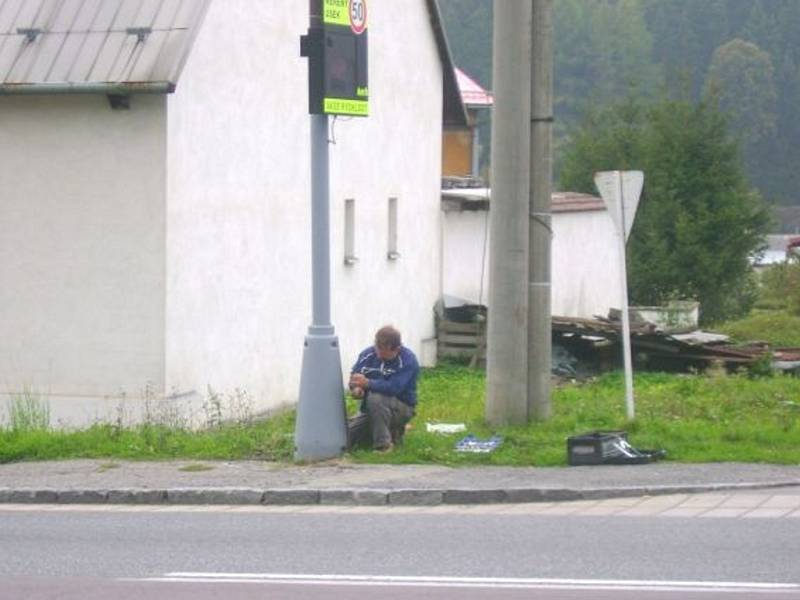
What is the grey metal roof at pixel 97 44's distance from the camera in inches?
728

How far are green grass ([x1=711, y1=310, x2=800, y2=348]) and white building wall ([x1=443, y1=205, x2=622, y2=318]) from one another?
273cm

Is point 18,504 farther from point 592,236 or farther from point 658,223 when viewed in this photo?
point 658,223

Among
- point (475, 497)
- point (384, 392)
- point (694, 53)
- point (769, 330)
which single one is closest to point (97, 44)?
point (384, 392)

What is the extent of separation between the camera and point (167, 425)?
17.1m

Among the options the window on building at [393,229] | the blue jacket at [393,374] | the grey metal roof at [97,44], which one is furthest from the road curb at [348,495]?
the window on building at [393,229]

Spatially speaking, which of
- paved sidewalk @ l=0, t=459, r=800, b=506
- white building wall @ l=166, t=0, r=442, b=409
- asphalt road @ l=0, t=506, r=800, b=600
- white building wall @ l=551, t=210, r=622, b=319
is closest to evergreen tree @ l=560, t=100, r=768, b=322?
white building wall @ l=551, t=210, r=622, b=319

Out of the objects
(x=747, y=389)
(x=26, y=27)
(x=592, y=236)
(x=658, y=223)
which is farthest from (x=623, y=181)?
(x=658, y=223)

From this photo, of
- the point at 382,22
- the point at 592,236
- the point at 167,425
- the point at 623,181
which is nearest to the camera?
the point at 623,181

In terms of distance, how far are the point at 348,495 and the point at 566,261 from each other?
23.2 meters

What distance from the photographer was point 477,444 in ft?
48.0

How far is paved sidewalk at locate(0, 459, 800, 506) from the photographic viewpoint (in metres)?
12.7

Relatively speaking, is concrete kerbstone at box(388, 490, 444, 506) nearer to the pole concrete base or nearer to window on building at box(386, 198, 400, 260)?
the pole concrete base

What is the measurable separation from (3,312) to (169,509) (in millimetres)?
7701

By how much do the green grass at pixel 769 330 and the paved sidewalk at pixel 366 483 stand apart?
62.3ft
